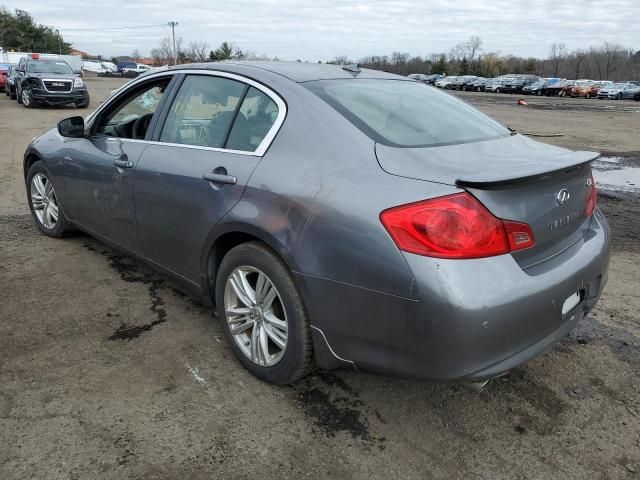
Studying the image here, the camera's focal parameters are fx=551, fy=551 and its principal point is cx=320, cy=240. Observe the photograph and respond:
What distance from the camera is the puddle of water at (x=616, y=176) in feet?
26.4

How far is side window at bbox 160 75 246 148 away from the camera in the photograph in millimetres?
3180

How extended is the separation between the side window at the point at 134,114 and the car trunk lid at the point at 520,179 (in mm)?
1971

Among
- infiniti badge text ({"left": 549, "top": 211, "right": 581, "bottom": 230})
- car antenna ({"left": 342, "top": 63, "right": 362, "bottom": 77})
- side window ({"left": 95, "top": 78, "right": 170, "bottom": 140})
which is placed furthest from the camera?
side window ({"left": 95, "top": 78, "right": 170, "bottom": 140})

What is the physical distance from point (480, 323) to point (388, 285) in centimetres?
38

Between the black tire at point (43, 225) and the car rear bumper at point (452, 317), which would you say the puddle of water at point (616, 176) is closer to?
the car rear bumper at point (452, 317)

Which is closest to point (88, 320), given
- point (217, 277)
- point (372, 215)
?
point (217, 277)

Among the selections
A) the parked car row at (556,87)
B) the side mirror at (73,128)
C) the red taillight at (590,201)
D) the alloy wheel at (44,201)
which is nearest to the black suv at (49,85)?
the alloy wheel at (44,201)

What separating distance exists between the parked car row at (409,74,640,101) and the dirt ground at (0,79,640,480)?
143 ft

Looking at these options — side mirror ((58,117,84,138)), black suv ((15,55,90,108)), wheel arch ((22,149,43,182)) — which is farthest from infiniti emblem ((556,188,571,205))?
black suv ((15,55,90,108))

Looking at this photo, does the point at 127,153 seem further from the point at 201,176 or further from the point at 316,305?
the point at 316,305

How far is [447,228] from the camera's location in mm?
2174

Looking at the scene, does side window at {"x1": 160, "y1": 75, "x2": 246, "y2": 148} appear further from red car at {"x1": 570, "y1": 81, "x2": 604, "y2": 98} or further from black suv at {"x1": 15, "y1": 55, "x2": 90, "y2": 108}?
red car at {"x1": 570, "y1": 81, "x2": 604, "y2": 98}

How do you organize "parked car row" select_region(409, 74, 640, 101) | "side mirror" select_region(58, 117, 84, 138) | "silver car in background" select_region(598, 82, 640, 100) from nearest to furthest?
"side mirror" select_region(58, 117, 84, 138) < "silver car in background" select_region(598, 82, 640, 100) < "parked car row" select_region(409, 74, 640, 101)

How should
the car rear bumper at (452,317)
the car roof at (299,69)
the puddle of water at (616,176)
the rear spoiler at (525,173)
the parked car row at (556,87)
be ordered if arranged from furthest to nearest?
1. the parked car row at (556,87)
2. the puddle of water at (616,176)
3. the car roof at (299,69)
4. the rear spoiler at (525,173)
5. the car rear bumper at (452,317)
